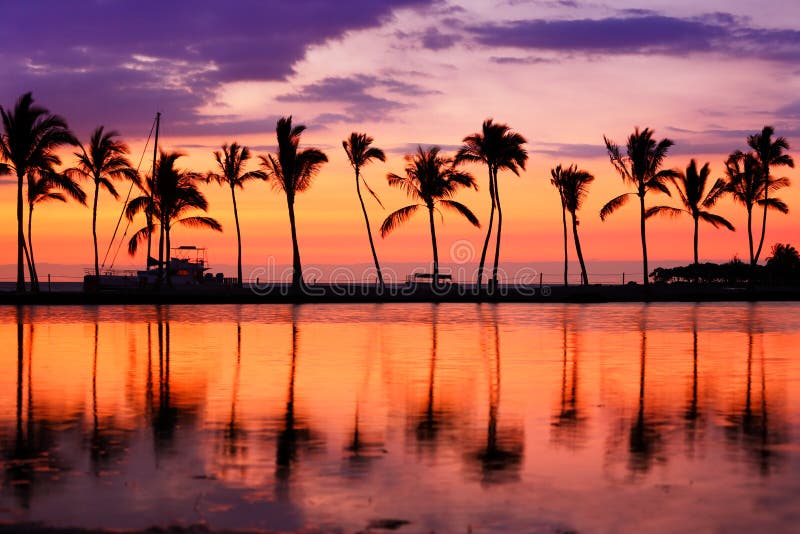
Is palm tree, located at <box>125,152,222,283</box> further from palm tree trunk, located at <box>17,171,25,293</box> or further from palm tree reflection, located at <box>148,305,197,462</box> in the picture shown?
palm tree reflection, located at <box>148,305,197,462</box>

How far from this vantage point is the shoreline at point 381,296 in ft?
174

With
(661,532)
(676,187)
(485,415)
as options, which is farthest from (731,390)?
(676,187)

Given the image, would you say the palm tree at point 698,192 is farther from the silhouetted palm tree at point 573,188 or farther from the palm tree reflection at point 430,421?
the palm tree reflection at point 430,421

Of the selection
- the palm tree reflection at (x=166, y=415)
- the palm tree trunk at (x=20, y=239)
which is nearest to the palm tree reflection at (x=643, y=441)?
the palm tree reflection at (x=166, y=415)

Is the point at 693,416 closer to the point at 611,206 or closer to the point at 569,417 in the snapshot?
the point at 569,417

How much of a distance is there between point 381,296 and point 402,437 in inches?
1962

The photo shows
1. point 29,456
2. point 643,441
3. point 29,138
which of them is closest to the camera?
point 29,456

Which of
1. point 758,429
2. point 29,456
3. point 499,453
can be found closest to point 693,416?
point 758,429

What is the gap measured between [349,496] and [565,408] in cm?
577

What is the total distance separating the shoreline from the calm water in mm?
30756

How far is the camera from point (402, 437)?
10.5 metres

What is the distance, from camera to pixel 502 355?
69.3ft

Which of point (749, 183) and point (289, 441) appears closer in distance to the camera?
point (289, 441)

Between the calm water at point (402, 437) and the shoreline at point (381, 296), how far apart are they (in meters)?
30.8
